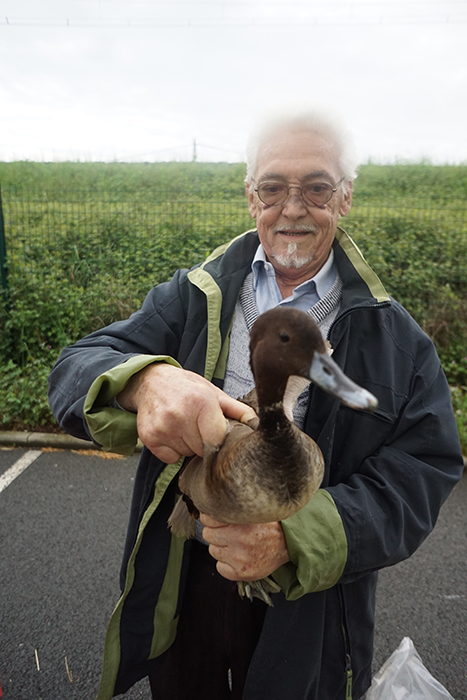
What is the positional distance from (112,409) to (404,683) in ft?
6.42

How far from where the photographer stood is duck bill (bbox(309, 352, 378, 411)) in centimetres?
106

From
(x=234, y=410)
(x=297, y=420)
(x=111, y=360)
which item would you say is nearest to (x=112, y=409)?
(x=111, y=360)

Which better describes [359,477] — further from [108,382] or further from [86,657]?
[86,657]

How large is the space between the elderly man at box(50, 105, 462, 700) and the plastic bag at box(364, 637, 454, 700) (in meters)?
0.38

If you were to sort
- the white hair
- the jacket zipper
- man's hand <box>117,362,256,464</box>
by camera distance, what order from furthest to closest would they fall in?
the white hair < the jacket zipper < man's hand <box>117,362,256,464</box>

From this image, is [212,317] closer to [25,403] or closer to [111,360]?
[111,360]

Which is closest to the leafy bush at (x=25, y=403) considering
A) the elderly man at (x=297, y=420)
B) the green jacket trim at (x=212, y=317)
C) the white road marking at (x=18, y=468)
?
the white road marking at (x=18, y=468)

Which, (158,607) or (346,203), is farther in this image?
(346,203)

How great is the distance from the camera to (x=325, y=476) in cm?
165

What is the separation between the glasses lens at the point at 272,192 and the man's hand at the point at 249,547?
1191 mm

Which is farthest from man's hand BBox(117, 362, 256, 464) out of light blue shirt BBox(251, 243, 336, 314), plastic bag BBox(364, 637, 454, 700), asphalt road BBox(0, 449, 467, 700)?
asphalt road BBox(0, 449, 467, 700)

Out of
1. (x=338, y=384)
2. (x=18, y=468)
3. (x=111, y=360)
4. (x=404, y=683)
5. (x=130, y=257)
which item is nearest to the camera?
(x=338, y=384)

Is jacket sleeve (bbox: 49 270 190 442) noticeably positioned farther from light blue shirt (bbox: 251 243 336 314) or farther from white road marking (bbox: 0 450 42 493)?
white road marking (bbox: 0 450 42 493)

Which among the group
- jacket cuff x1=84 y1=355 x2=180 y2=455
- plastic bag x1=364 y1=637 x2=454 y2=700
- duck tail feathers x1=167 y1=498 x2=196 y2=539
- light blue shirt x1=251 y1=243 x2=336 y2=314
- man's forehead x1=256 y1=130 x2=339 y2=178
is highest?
man's forehead x1=256 y1=130 x2=339 y2=178
